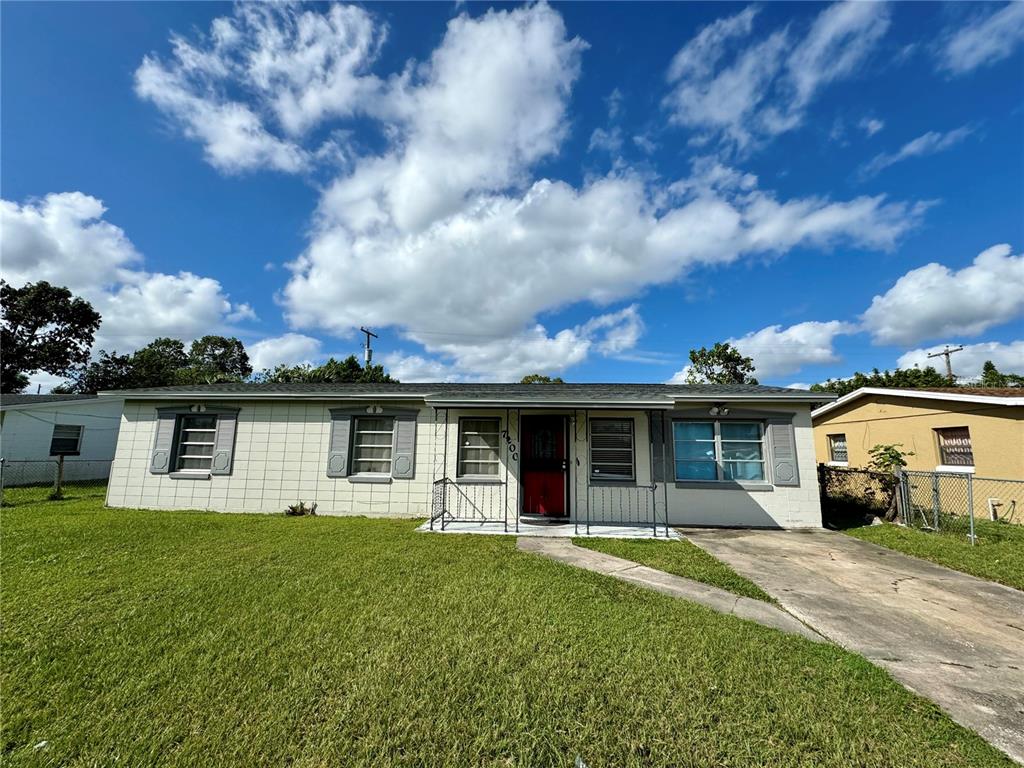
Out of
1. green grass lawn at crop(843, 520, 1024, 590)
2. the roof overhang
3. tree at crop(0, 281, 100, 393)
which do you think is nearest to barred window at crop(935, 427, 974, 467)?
the roof overhang

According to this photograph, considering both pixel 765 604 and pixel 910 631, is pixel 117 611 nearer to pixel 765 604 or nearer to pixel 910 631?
pixel 765 604

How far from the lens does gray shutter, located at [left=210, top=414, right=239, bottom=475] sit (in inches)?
375

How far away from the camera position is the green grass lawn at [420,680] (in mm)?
2189

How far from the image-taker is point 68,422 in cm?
1584

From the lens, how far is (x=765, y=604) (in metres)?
4.35

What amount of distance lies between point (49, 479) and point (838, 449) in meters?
28.5

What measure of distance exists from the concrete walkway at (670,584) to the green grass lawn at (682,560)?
16 centimetres

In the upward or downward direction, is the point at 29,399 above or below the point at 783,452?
above

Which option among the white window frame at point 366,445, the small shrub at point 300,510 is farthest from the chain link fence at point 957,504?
the small shrub at point 300,510

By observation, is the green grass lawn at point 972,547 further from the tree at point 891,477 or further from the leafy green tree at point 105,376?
the leafy green tree at point 105,376

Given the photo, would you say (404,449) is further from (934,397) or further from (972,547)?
(934,397)

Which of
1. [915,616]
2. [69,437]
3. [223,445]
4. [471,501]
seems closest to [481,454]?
[471,501]

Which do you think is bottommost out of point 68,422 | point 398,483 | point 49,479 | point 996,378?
point 49,479

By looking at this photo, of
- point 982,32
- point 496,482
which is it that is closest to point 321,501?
point 496,482
